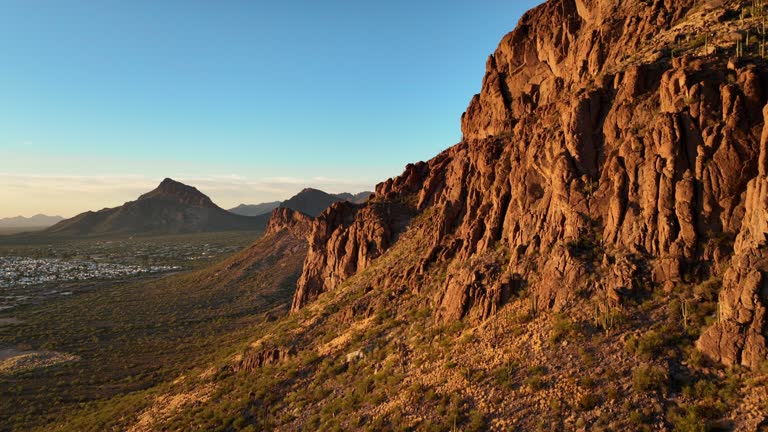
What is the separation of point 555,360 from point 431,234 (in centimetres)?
2361

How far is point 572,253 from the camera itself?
26453mm

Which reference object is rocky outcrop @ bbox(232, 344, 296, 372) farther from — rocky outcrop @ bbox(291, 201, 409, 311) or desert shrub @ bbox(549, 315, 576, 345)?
desert shrub @ bbox(549, 315, 576, 345)

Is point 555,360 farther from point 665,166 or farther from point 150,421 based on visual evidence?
point 150,421

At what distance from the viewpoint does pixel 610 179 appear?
88.9ft

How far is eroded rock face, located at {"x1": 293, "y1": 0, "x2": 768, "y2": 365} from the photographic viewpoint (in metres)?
22.0

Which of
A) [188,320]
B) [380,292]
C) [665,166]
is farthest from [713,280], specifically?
[188,320]

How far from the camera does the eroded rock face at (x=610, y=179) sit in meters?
22.0

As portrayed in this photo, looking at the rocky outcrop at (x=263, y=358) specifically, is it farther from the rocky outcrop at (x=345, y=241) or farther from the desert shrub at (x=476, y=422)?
the desert shrub at (x=476, y=422)

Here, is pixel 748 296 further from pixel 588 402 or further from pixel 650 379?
pixel 588 402

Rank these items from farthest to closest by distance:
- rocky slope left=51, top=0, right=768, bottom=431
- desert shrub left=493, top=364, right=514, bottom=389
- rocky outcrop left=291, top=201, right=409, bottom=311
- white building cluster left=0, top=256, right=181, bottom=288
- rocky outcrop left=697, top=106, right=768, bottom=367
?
1. white building cluster left=0, top=256, right=181, bottom=288
2. rocky outcrop left=291, top=201, right=409, bottom=311
3. desert shrub left=493, top=364, right=514, bottom=389
4. rocky slope left=51, top=0, right=768, bottom=431
5. rocky outcrop left=697, top=106, right=768, bottom=367

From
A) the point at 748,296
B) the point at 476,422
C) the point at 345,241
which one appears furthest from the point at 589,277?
the point at 345,241

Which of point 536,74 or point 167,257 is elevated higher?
point 536,74

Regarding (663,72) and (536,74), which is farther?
(536,74)

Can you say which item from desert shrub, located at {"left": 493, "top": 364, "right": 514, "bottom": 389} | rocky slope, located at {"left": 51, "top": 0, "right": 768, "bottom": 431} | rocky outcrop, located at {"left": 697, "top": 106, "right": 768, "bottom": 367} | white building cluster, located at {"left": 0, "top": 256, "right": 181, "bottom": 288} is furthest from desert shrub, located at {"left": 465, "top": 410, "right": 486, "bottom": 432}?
white building cluster, located at {"left": 0, "top": 256, "right": 181, "bottom": 288}
